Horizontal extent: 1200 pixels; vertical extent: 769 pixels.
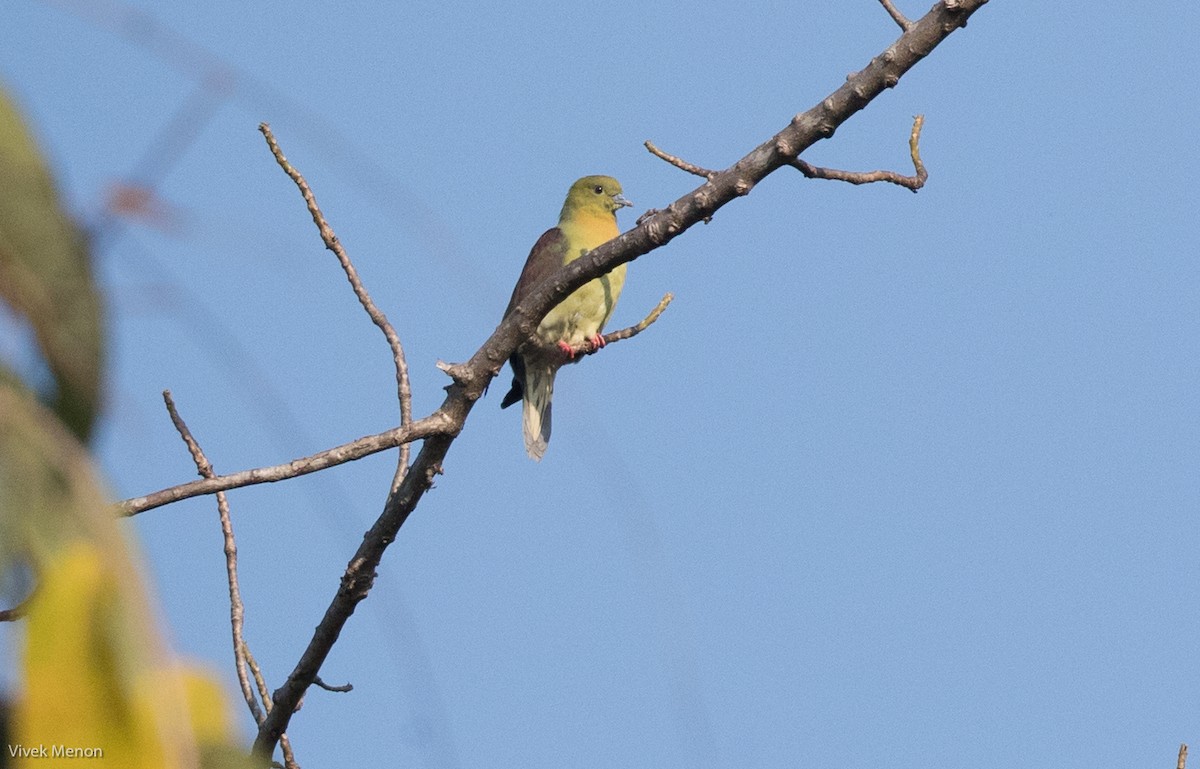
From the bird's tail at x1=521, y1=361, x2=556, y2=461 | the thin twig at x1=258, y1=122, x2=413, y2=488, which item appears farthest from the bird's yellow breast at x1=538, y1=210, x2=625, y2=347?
the thin twig at x1=258, y1=122, x2=413, y2=488

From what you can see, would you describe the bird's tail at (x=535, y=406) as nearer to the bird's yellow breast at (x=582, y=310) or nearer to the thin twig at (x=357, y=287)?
the bird's yellow breast at (x=582, y=310)

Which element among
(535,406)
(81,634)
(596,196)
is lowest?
(81,634)

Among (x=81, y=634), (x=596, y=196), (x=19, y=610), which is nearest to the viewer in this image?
(x=81, y=634)

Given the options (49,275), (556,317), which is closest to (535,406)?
(556,317)

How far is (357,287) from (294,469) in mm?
1084

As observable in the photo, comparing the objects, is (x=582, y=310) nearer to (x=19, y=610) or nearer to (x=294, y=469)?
(x=294, y=469)

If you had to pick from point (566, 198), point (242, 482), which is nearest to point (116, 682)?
point (242, 482)

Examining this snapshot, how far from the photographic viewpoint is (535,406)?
7.00 m

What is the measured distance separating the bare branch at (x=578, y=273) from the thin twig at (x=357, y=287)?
10.6 inches

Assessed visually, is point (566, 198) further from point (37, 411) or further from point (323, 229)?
point (37, 411)

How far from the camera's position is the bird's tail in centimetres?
698

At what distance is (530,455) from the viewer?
7.02m

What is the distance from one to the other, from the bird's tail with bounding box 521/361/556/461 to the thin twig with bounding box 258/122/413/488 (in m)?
3.29

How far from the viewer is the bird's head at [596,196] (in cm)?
765
